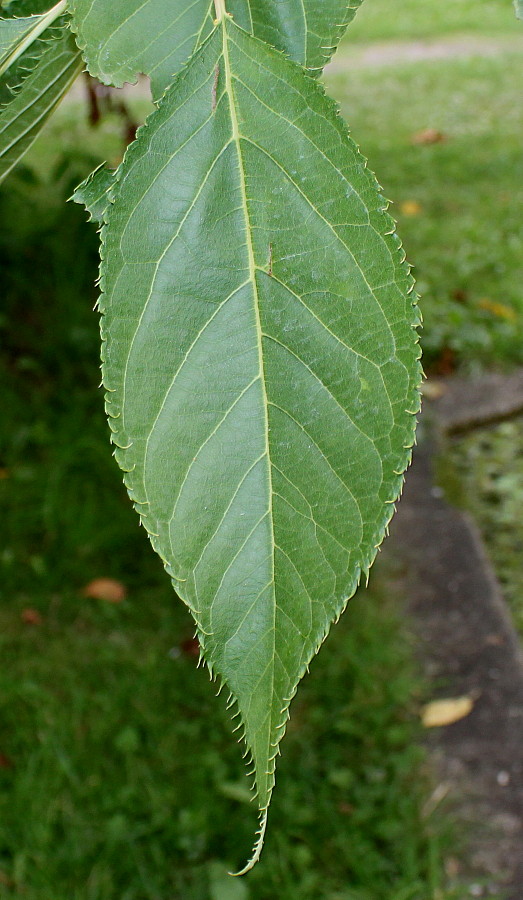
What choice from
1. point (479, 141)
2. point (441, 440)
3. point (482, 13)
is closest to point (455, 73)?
point (479, 141)

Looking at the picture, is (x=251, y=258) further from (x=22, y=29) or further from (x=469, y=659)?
(x=469, y=659)

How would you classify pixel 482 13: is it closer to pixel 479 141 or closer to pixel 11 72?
pixel 479 141

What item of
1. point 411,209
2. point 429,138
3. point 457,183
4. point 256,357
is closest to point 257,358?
point 256,357

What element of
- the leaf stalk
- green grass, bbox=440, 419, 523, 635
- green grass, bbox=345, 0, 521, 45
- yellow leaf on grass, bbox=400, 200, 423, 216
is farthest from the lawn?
green grass, bbox=345, 0, 521, 45

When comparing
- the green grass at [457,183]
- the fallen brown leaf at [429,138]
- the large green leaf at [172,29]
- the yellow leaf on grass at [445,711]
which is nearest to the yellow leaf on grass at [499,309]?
the green grass at [457,183]

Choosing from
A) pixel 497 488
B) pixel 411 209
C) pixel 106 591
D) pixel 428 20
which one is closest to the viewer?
pixel 106 591

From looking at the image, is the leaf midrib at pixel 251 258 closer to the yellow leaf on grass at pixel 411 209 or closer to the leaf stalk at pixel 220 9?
the leaf stalk at pixel 220 9

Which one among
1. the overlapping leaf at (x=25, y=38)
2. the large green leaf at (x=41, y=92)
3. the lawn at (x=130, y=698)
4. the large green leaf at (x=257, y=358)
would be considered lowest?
the lawn at (x=130, y=698)
